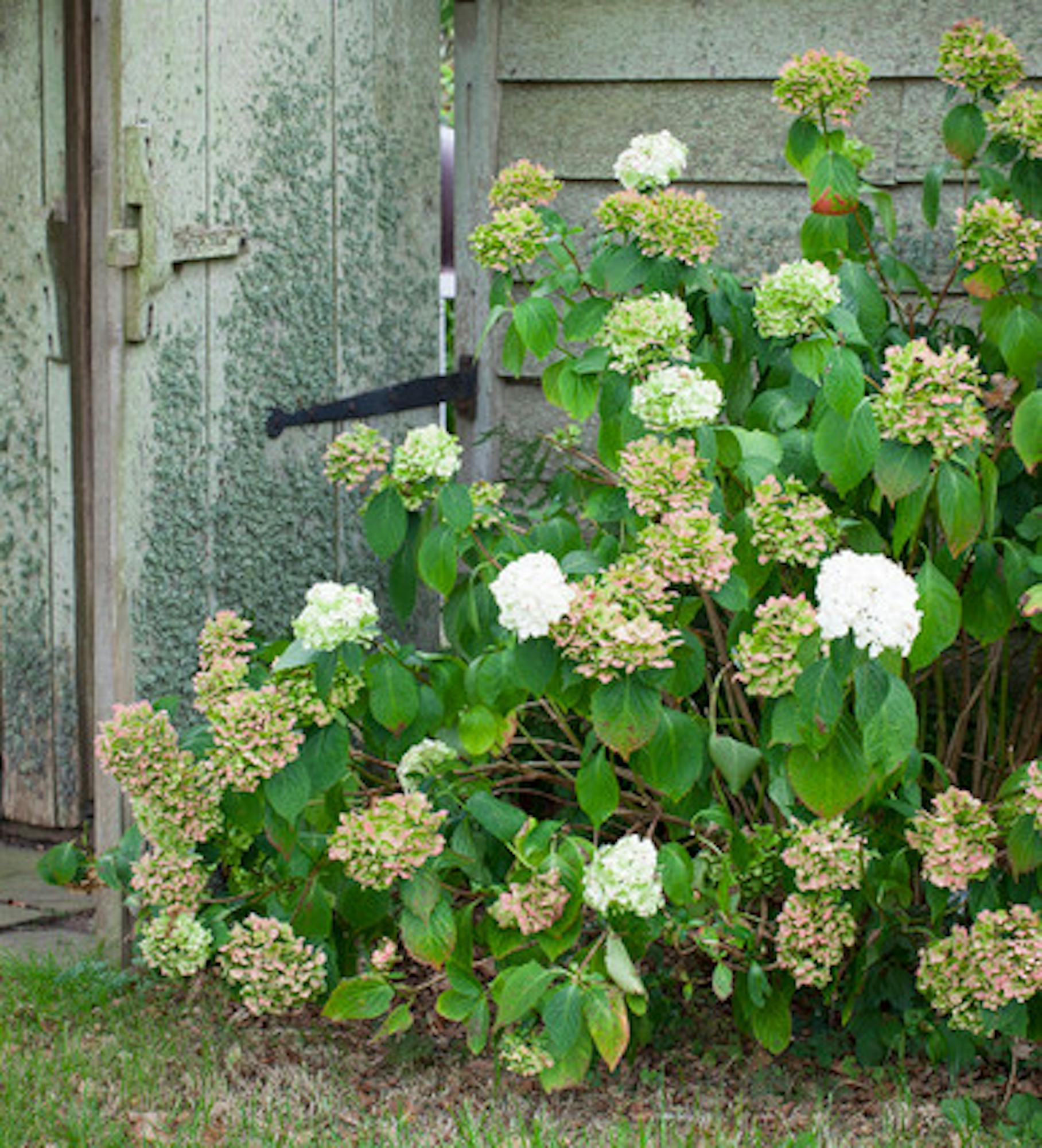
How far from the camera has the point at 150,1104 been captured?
108 inches

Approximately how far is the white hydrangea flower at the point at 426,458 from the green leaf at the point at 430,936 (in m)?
0.71

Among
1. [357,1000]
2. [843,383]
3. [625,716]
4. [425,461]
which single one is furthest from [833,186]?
[357,1000]

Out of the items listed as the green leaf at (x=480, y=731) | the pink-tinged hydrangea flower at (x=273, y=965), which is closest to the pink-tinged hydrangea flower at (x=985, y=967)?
the green leaf at (x=480, y=731)

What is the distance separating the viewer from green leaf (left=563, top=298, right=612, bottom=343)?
2855 mm

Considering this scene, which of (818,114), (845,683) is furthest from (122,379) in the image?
(845,683)

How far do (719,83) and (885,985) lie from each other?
76.9 inches

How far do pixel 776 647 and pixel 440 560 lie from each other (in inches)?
25.7

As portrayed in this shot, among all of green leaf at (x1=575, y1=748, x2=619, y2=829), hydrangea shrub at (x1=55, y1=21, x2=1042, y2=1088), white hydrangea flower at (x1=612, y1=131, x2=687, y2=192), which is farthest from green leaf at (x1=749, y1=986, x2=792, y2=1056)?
white hydrangea flower at (x1=612, y1=131, x2=687, y2=192)

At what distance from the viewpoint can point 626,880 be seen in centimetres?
248

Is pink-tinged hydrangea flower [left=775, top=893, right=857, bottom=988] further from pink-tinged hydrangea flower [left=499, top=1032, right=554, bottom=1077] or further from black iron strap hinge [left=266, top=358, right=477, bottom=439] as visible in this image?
black iron strap hinge [left=266, top=358, right=477, bottom=439]

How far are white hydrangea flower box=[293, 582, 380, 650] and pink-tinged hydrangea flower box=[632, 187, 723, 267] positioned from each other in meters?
0.75

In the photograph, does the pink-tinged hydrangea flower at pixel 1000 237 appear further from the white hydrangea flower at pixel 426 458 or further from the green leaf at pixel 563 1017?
the green leaf at pixel 563 1017

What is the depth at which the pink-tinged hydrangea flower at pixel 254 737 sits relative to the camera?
102 inches

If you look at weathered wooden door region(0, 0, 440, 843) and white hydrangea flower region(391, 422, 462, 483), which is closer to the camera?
white hydrangea flower region(391, 422, 462, 483)
